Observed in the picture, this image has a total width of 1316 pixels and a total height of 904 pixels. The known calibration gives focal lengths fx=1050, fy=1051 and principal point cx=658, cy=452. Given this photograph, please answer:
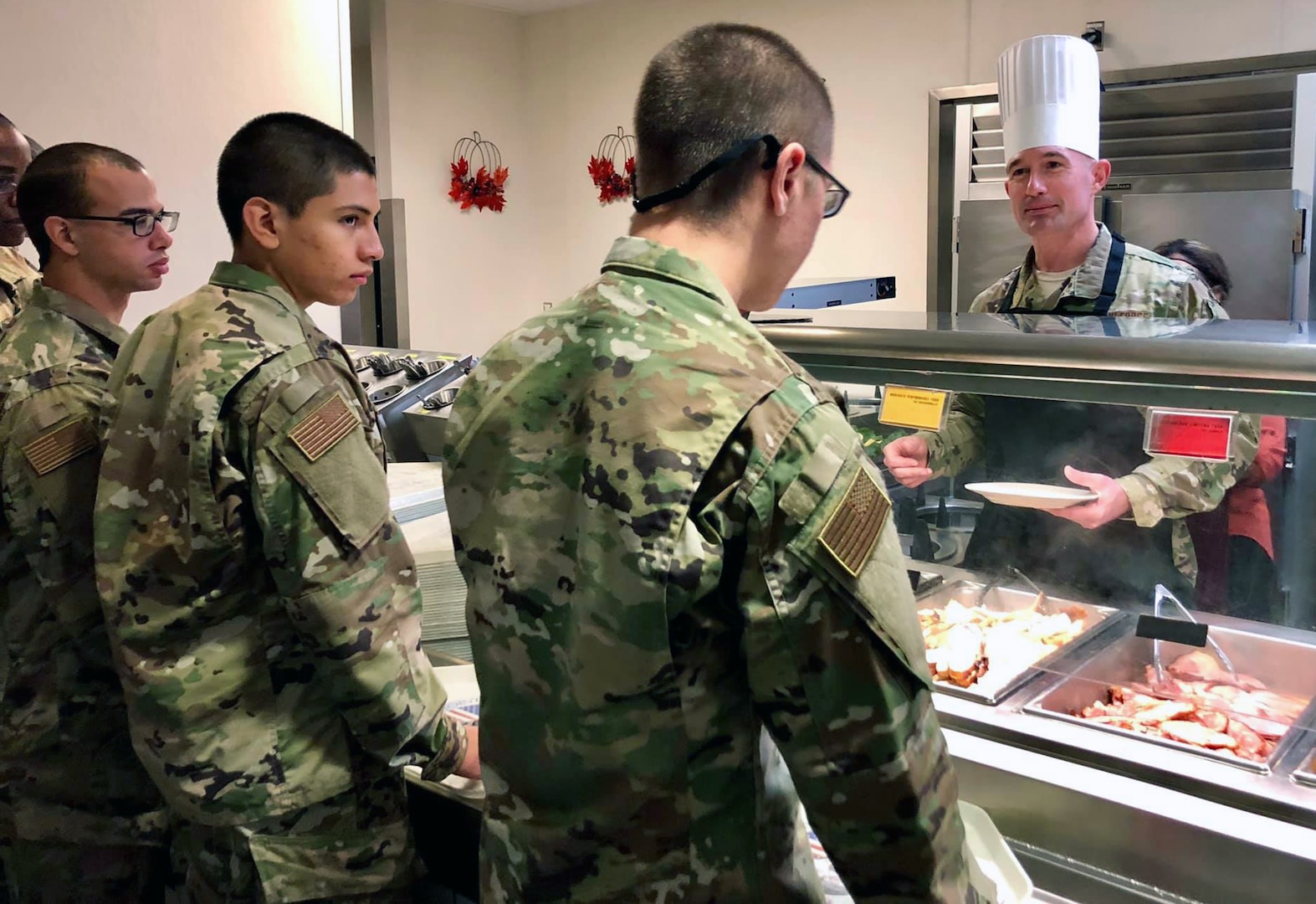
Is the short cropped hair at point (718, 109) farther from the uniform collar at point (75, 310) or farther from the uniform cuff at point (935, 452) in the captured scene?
the uniform collar at point (75, 310)

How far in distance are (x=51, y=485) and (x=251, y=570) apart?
437mm

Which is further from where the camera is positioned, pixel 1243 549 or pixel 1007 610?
pixel 1007 610

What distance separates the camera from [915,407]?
176cm

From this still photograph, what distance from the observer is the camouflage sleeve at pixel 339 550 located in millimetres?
1310

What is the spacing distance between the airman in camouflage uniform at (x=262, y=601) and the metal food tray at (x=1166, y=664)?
34.1 inches

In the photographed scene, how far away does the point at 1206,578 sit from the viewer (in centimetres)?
170

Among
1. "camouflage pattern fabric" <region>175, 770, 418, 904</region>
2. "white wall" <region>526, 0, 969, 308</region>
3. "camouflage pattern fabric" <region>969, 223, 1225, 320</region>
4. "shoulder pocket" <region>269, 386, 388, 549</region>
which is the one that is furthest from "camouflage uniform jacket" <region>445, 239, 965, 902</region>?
"white wall" <region>526, 0, 969, 308</region>

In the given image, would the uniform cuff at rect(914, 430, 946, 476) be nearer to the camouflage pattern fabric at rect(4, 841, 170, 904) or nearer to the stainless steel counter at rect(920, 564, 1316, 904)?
the stainless steel counter at rect(920, 564, 1316, 904)

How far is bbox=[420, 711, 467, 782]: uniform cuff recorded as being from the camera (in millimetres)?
1461

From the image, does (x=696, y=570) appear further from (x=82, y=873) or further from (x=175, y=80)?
(x=175, y=80)

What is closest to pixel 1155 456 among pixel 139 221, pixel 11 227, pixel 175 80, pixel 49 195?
pixel 139 221

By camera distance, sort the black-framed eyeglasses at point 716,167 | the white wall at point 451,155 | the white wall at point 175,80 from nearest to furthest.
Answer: the black-framed eyeglasses at point 716,167, the white wall at point 175,80, the white wall at point 451,155

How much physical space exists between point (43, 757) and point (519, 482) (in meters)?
1.24

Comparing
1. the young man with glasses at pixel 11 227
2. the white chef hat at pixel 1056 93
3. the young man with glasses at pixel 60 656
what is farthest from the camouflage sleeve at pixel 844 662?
the young man with glasses at pixel 11 227
